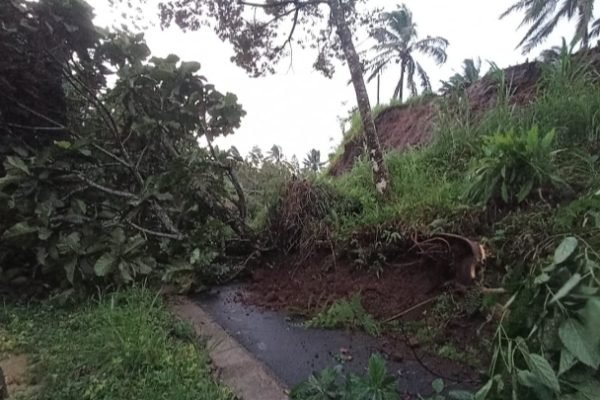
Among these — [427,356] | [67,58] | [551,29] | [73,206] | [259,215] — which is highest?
[551,29]

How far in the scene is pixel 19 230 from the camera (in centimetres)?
265

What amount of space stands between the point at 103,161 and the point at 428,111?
12.7 ft

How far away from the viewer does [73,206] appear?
299 cm

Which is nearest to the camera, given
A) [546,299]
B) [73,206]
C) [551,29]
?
[546,299]

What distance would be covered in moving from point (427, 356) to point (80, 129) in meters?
3.35

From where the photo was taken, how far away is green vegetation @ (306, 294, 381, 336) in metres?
2.16

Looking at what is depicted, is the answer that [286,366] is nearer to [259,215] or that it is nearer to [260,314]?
[260,314]

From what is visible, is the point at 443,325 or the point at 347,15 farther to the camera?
the point at 347,15

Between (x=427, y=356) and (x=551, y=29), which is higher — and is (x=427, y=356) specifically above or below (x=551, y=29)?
below

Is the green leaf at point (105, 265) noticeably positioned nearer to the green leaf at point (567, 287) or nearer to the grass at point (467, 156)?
the grass at point (467, 156)

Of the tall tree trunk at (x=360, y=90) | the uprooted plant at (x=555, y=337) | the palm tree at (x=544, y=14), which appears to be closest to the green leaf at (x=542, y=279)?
the uprooted plant at (x=555, y=337)

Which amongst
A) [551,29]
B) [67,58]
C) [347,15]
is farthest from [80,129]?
[551,29]

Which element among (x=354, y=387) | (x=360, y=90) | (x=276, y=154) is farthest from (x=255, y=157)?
(x=354, y=387)

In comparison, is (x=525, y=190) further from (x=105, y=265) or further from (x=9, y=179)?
(x=9, y=179)
